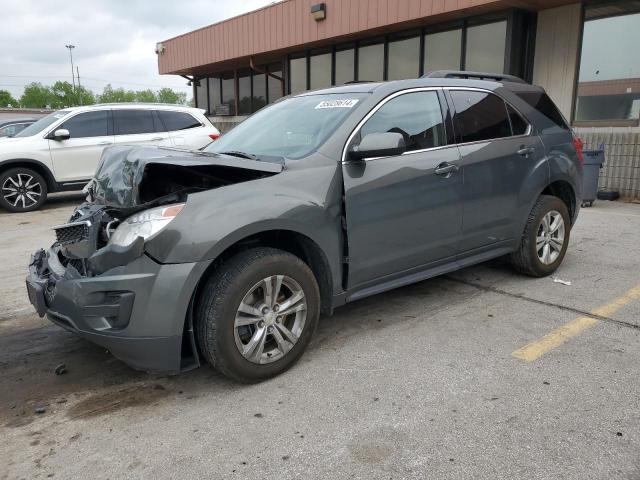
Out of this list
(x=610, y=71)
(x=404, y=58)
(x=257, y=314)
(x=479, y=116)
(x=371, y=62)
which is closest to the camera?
(x=257, y=314)

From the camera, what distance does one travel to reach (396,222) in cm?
363

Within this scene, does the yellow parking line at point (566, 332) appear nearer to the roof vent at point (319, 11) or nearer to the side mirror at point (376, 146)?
the side mirror at point (376, 146)

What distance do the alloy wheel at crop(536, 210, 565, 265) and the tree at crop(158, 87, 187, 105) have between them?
132114mm

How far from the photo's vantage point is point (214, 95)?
21.5m

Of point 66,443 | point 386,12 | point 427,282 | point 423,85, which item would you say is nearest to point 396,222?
point 423,85

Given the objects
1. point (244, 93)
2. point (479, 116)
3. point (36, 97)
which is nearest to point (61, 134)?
point (479, 116)

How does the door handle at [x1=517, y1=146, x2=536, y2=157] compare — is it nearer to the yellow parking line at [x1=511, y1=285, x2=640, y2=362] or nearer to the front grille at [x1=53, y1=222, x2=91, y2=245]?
the yellow parking line at [x1=511, y1=285, x2=640, y2=362]

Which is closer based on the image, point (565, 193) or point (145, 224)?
point (145, 224)

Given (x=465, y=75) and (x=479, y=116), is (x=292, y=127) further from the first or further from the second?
(x=465, y=75)

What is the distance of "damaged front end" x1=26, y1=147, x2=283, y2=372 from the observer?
273 cm

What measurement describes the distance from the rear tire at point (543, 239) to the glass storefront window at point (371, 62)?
9235 mm

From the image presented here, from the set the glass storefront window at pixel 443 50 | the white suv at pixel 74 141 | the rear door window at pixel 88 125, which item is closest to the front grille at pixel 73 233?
the white suv at pixel 74 141

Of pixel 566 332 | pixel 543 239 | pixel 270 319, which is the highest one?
pixel 543 239

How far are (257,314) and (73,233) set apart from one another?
1219 mm
